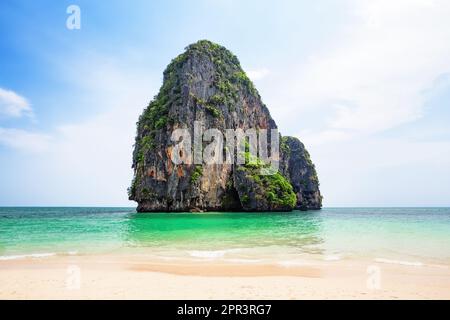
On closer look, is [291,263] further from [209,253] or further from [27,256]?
[27,256]

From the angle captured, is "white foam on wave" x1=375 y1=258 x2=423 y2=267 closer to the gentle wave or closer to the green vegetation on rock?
the gentle wave

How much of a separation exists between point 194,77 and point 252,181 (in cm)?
1866

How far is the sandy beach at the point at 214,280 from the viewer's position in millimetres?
5000

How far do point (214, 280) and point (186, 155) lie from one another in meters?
37.5

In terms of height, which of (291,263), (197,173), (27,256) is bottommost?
(27,256)

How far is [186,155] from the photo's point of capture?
43.0 meters

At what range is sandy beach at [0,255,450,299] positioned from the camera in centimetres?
500

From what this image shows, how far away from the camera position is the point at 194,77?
1871 inches

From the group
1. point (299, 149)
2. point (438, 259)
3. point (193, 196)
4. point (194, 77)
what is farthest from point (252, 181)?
point (438, 259)

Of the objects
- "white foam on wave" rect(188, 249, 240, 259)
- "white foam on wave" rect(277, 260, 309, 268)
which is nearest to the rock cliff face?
"white foam on wave" rect(188, 249, 240, 259)

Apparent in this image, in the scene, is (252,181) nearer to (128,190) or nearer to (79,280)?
(128,190)

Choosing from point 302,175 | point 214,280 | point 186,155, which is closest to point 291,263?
point 214,280

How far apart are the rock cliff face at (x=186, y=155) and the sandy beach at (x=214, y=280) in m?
35.1

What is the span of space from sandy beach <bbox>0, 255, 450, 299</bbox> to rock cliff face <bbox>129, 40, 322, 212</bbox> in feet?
115
